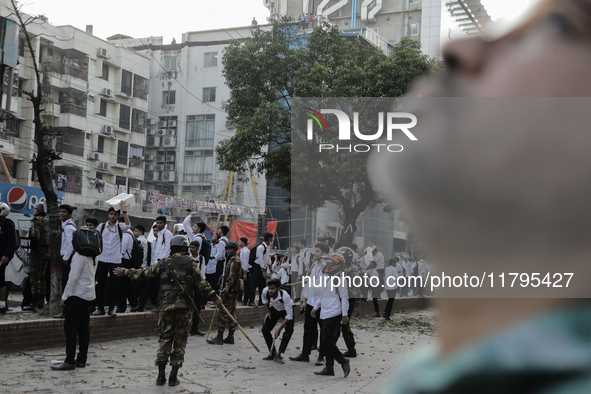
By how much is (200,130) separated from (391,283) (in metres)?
24.6

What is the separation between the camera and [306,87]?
16406 millimetres

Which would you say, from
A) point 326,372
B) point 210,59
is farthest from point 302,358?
point 210,59

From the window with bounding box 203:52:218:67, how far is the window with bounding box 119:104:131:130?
6789mm

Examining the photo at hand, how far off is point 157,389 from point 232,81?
1230cm

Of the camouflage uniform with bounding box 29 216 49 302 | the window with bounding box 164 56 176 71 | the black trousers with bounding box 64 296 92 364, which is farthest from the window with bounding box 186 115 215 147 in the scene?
the black trousers with bounding box 64 296 92 364

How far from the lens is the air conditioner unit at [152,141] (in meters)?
37.7

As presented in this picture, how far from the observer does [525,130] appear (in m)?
0.46

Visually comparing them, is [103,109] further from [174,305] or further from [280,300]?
[174,305]

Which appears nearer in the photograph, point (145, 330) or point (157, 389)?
point (157, 389)

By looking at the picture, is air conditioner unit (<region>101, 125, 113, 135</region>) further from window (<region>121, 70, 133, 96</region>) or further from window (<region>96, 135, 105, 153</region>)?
window (<region>121, 70, 133, 96</region>)

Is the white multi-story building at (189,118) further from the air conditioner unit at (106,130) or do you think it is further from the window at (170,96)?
the air conditioner unit at (106,130)

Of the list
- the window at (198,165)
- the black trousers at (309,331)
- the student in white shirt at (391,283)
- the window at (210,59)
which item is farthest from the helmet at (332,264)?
the window at (210,59)

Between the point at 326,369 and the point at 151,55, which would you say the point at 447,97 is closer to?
the point at 326,369

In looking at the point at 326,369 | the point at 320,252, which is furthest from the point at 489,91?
the point at 320,252
